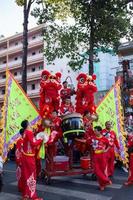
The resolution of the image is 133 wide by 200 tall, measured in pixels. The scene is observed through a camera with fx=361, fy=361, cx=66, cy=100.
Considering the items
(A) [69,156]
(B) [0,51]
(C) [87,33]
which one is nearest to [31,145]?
(A) [69,156]

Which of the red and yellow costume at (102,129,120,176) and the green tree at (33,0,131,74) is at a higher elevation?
the green tree at (33,0,131,74)

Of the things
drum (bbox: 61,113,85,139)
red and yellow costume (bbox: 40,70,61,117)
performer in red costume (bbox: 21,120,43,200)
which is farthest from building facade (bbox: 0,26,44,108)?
performer in red costume (bbox: 21,120,43,200)

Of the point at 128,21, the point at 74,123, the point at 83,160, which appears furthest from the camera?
the point at 128,21

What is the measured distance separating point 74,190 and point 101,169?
87 cm

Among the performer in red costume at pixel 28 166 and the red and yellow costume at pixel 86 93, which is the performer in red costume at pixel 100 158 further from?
the performer in red costume at pixel 28 166

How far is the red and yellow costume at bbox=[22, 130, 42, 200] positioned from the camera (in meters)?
7.81

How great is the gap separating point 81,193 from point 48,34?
16.1m

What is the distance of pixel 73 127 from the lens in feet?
31.3

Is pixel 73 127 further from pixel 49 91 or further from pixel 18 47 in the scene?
pixel 18 47

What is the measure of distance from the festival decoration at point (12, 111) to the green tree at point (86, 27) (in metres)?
11.1

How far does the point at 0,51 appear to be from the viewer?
54.9 meters

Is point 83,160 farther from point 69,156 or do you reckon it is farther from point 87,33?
point 87,33

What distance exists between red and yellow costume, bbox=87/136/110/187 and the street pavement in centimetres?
25

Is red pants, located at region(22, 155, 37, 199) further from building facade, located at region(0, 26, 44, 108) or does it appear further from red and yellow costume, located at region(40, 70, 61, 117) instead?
building facade, located at region(0, 26, 44, 108)
